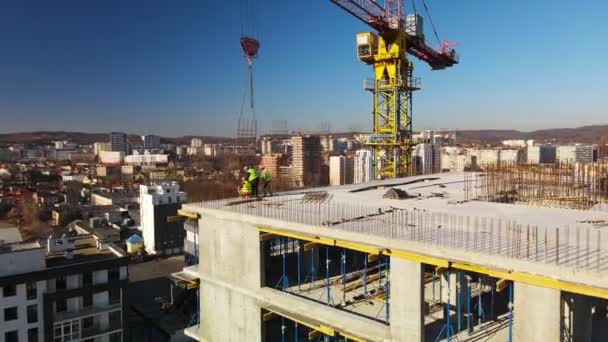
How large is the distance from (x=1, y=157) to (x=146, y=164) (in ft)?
228

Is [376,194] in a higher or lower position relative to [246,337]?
higher

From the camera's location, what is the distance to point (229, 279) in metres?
12.8

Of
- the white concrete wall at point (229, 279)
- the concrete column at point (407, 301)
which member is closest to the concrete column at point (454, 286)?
the concrete column at point (407, 301)

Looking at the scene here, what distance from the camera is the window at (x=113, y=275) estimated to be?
990 inches

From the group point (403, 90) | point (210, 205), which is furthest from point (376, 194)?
point (403, 90)

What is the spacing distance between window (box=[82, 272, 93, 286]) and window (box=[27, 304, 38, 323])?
99.2 inches

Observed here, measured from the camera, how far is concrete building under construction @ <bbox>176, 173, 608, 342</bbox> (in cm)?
717

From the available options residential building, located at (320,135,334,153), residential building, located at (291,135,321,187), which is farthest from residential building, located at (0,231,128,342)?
residential building, located at (320,135,334,153)

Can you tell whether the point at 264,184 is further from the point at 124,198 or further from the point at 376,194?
the point at 124,198

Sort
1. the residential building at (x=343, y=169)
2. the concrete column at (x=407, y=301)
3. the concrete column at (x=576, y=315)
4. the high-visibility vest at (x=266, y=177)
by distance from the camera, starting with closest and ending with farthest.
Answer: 1. the concrete column at (x=576, y=315)
2. the concrete column at (x=407, y=301)
3. the high-visibility vest at (x=266, y=177)
4. the residential building at (x=343, y=169)

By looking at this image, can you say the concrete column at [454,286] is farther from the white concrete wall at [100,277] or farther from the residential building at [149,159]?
the residential building at [149,159]

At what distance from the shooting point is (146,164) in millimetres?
144125

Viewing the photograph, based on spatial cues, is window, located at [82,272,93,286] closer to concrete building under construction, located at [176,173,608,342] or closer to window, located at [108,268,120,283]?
window, located at [108,268,120,283]

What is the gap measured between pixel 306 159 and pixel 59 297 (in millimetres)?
81757
